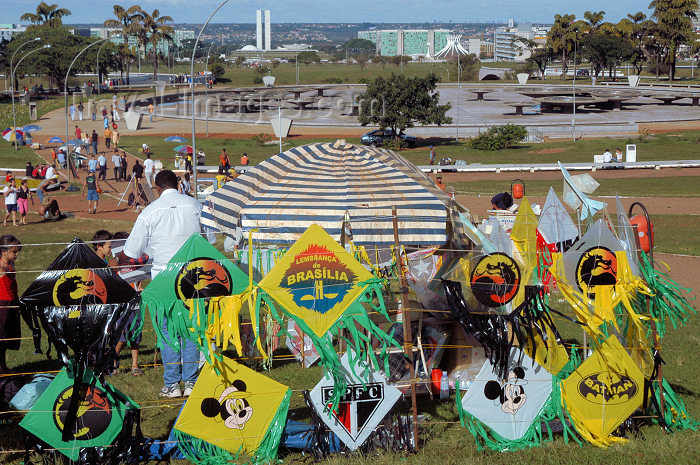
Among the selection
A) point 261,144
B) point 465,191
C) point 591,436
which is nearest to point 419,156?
point 261,144

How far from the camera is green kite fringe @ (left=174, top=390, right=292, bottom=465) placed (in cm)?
616

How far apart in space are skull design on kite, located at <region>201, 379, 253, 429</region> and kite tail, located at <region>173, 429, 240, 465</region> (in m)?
0.21

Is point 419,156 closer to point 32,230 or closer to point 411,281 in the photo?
point 32,230

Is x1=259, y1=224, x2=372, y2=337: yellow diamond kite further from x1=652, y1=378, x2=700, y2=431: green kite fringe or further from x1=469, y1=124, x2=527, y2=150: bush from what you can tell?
x1=469, y1=124, x2=527, y2=150: bush

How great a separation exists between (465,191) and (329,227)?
1715 centimetres

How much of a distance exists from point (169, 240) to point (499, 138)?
33.9 meters

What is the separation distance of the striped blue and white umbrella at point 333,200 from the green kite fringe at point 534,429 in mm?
2405

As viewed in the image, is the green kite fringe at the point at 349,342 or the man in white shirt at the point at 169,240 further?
the man in white shirt at the point at 169,240

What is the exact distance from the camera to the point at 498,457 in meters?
6.19

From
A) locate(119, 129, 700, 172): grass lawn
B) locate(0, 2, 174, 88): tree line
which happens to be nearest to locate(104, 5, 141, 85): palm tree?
locate(0, 2, 174, 88): tree line

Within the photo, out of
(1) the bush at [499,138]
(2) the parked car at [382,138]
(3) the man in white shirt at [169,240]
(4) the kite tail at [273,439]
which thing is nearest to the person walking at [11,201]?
(3) the man in white shirt at [169,240]

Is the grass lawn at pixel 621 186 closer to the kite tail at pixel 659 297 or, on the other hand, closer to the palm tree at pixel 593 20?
the kite tail at pixel 659 297

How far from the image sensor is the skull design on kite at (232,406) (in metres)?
6.20

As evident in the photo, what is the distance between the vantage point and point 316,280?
6.32m
